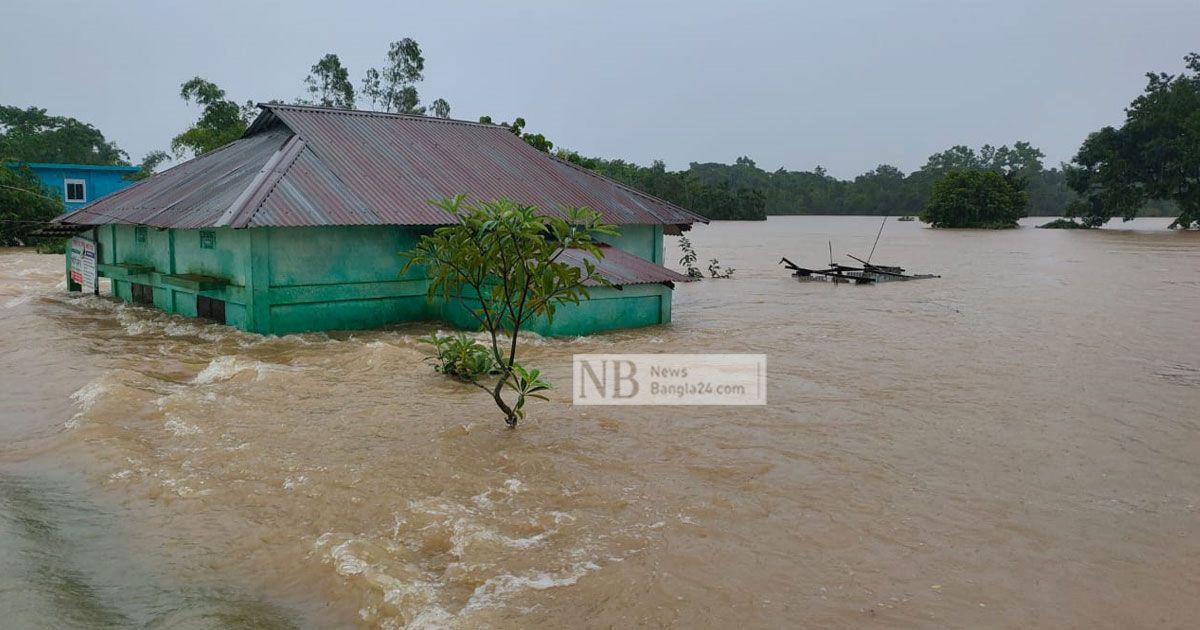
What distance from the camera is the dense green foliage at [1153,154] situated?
51.0 metres

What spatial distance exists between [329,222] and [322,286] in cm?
119

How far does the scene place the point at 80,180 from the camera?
128ft

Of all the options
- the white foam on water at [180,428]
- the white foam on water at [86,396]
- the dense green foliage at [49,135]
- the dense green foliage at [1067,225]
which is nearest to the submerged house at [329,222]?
the white foam on water at [86,396]

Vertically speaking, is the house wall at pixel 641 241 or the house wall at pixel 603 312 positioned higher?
the house wall at pixel 641 241

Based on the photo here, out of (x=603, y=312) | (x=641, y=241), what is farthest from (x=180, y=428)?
(x=641, y=241)

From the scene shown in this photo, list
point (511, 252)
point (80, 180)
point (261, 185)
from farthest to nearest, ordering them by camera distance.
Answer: point (80, 180), point (261, 185), point (511, 252)

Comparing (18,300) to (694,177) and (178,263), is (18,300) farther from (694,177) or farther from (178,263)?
(694,177)

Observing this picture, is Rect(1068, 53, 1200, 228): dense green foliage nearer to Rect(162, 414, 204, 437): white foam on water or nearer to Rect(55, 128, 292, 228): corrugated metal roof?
Rect(55, 128, 292, 228): corrugated metal roof

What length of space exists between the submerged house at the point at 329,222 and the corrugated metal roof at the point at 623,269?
5cm

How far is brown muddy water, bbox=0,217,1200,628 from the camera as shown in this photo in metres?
4.68

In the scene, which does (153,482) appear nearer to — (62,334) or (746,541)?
(746,541)

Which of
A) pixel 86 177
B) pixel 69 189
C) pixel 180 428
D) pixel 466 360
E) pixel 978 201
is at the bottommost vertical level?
pixel 180 428

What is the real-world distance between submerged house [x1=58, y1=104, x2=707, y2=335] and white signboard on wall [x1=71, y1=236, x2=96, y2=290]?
1.15 feet

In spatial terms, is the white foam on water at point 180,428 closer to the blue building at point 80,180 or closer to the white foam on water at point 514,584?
the white foam on water at point 514,584
